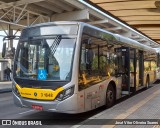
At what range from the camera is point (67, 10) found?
27453 millimetres

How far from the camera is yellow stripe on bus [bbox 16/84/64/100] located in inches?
323

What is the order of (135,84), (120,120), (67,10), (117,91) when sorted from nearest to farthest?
(120,120), (117,91), (135,84), (67,10)

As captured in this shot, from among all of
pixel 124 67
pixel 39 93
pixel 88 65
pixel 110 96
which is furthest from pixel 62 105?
pixel 124 67

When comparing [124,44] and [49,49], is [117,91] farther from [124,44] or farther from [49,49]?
[49,49]

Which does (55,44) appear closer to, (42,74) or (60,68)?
(60,68)

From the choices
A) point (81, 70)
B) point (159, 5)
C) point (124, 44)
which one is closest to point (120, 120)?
point (81, 70)

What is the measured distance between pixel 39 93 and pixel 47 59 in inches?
38.1

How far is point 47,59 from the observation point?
28.3 feet

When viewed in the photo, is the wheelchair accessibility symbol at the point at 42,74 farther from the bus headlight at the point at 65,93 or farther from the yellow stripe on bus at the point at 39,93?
the bus headlight at the point at 65,93

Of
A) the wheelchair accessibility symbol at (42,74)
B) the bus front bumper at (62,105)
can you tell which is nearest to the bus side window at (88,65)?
the bus front bumper at (62,105)

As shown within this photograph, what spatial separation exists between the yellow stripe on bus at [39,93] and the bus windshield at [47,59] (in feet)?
1.10

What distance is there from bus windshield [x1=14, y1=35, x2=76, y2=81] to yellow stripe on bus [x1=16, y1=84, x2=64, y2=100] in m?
0.34

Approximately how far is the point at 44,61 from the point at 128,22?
Result: 2591 millimetres

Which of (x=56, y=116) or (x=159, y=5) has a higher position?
(x=159, y=5)
